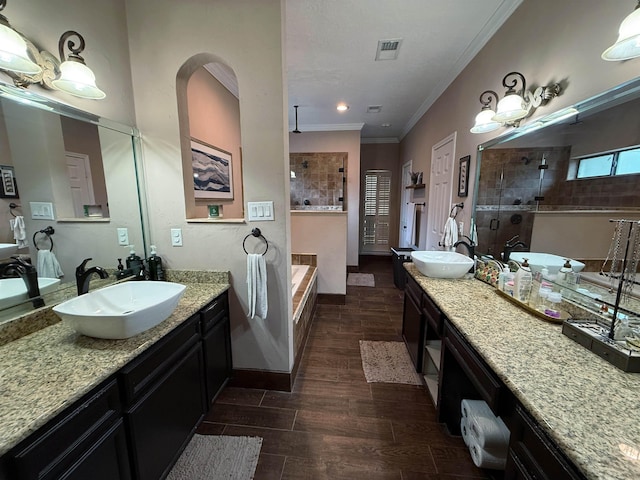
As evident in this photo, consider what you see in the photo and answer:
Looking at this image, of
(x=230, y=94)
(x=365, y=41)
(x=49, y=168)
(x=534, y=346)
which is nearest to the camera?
(x=534, y=346)

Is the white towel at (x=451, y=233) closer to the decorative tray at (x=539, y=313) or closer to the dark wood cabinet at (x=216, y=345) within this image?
the decorative tray at (x=539, y=313)

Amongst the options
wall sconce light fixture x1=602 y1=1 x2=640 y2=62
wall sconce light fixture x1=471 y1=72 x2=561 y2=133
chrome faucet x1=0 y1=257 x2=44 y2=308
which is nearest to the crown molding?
wall sconce light fixture x1=471 y1=72 x2=561 y2=133

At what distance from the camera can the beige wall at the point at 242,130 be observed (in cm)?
158

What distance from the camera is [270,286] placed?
71.5 inches

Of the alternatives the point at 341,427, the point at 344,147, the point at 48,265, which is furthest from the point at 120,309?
the point at 344,147

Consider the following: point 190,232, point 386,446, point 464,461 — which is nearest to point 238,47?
point 190,232

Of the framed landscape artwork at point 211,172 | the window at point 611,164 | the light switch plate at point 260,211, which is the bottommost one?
the light switch plate at point 260,211

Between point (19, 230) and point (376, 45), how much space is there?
9.34 ft

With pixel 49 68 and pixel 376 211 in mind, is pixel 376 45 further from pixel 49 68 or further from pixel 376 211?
pixel 376 211

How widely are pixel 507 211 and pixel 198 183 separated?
8.97ft

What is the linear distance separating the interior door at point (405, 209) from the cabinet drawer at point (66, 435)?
4.66 meters

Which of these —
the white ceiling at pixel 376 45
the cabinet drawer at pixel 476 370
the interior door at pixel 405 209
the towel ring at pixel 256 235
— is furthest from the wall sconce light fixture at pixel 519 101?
the interior door at pixel 405 209

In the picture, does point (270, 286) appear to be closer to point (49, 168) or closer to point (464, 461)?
point (49, 168)

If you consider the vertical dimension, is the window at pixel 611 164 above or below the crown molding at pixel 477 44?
below
